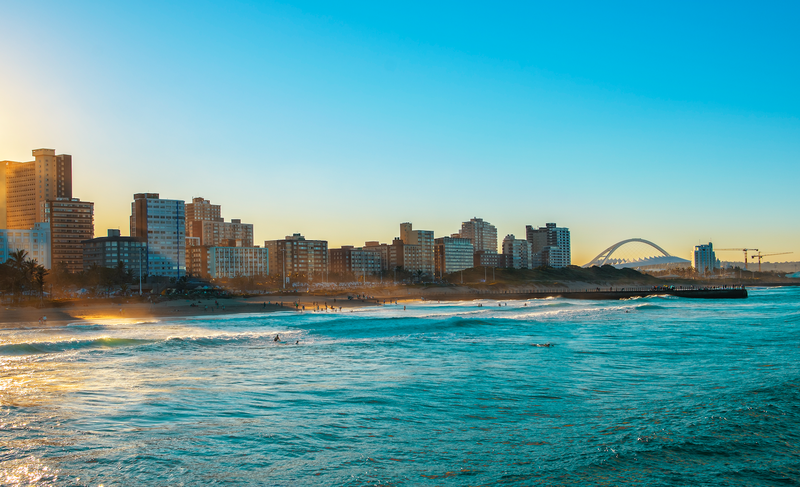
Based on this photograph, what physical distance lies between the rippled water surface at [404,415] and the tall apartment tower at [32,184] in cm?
17075

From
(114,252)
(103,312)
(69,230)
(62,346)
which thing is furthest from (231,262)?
(62,346)

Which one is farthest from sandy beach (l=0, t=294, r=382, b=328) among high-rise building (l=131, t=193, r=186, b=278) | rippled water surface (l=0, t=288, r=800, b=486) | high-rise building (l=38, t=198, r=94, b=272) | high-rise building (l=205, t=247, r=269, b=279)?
high-rise building (l=205, t=247, r=269, b=279)

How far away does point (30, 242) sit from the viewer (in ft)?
473

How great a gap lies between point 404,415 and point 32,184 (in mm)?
201502

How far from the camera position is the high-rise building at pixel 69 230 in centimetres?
15038

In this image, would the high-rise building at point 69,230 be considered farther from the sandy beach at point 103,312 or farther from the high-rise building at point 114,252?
the sandy beach at point 103,312

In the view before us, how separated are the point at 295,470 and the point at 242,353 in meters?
19.5

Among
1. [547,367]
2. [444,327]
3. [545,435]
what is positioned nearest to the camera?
[545,435]

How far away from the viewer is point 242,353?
29484 mm

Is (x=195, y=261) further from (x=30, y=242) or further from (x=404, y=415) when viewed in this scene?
(x=404, y=415)

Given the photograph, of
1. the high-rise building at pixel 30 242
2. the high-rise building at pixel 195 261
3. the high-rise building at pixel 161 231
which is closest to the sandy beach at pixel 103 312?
the high-rise building at pixel 161 231

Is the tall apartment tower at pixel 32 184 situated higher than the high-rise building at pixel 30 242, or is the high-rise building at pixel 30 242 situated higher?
the tall apartment tower at pixel 32 184

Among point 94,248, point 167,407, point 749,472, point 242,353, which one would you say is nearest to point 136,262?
point 94,248

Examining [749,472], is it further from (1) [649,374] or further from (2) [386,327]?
(2) [386,327]
